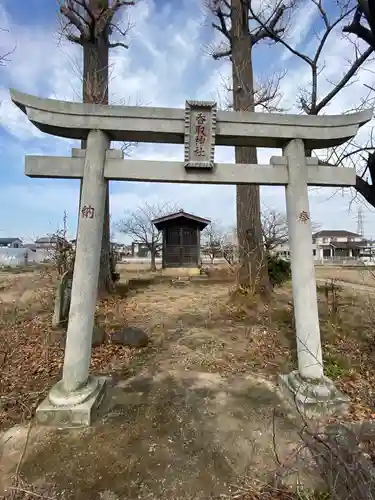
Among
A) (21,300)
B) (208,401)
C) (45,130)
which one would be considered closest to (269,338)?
(208,401)

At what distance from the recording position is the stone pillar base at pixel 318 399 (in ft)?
11.9

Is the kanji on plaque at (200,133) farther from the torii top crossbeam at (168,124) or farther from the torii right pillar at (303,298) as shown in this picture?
the torii right pillar at (303,298)

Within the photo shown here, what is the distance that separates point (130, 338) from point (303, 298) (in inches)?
144

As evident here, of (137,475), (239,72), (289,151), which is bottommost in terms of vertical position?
(137,475)

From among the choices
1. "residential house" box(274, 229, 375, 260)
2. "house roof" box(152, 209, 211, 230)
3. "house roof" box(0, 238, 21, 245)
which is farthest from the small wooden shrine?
"house roof" box(0, 238, 21, 245)

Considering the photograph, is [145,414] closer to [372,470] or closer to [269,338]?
[372,470]

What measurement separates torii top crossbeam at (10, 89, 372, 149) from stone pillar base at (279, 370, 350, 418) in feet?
10.8

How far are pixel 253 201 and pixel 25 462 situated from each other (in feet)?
26.0

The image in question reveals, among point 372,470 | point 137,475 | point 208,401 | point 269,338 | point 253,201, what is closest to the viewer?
point 372,470

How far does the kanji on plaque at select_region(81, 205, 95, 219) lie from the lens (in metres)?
3.92

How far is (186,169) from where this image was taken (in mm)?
4121

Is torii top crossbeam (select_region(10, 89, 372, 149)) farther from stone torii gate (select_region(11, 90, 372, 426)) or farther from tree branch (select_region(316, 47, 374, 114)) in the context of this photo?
tree branch (select_region(316, 47, 374, 114))

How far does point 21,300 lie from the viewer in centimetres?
955

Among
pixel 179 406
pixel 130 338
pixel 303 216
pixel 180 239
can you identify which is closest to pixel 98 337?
pixel 130 338
